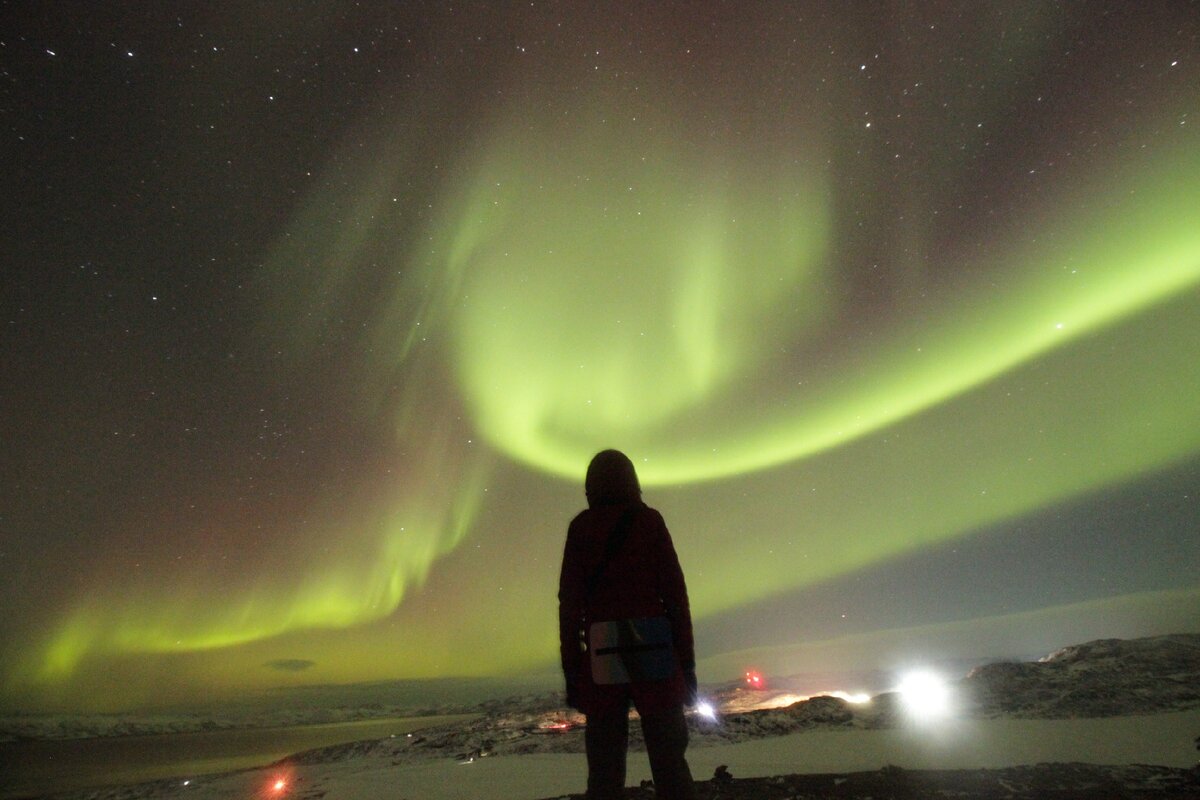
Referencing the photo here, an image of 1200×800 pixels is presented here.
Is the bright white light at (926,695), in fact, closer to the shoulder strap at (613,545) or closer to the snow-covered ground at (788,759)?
the snow-covered ground at (788,759)

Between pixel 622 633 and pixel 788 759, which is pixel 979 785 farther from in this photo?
pixel 622 633

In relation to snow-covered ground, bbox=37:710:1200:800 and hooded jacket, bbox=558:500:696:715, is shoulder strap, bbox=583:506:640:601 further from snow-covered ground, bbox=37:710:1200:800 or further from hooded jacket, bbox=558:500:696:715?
snow-covered ground, bbox=37:710:1200:800

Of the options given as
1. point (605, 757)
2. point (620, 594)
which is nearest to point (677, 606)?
point (620, 594)

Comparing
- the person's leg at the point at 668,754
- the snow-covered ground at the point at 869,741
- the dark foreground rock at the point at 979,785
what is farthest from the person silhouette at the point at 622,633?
the snow-covered ground at the point at 869,741

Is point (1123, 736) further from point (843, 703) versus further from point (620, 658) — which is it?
point (620, 658)

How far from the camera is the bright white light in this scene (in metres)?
12.3

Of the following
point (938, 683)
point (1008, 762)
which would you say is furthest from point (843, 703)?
point (1008, 762)

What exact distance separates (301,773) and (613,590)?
41.3 feet

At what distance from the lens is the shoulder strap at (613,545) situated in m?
3.48

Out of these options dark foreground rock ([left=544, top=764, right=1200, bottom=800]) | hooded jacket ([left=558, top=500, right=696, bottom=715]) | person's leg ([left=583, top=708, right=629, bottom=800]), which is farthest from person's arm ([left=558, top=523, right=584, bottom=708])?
dark foreground rock ([left=544, top=764, right=1200, bottom=800])

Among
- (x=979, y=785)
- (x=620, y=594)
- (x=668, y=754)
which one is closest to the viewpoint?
(x=668, y=754)

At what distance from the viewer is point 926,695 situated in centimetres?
1371

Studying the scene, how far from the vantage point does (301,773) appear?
1207 cm

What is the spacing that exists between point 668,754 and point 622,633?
71cm
